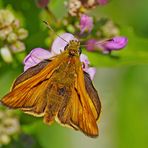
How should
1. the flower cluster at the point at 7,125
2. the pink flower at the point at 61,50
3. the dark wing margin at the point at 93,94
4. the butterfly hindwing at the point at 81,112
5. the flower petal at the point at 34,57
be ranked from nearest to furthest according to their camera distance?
1. the butterfly hindwing at the point at 81,112
2. the dark wing margin at the point at 93,94
3. the flower petal at the point at 34,57
4. the pink flower at the point at 61,50
5. the flower cluster at the point at 7,125

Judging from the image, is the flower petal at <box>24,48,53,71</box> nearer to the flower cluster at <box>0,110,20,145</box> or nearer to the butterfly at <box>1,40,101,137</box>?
the butterfly at <box>1,40,101,137</box>

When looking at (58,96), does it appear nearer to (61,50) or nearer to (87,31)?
(61,50)

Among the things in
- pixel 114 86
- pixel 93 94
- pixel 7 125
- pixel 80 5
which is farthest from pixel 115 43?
pixel 114 86

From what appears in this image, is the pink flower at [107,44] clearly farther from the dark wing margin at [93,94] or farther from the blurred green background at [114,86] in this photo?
the dark wing margin at [93,94]

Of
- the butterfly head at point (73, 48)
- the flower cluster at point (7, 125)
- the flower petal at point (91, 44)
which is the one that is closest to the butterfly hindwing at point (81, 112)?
the butterfly head at point (73, 48)

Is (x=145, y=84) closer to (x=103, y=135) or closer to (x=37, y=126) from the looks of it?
(x=103, y=135)

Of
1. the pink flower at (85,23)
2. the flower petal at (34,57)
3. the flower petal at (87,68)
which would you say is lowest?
the flower petal at (34,57)

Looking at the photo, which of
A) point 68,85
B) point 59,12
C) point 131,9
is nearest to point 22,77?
point 68,85

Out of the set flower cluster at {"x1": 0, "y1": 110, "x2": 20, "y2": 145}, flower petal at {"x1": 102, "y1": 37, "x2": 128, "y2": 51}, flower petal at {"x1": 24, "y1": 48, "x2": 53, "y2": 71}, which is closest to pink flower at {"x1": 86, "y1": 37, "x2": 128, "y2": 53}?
flower petal at {"x1": 102, "y1": 37, "x2": 128, "y2": 51}
